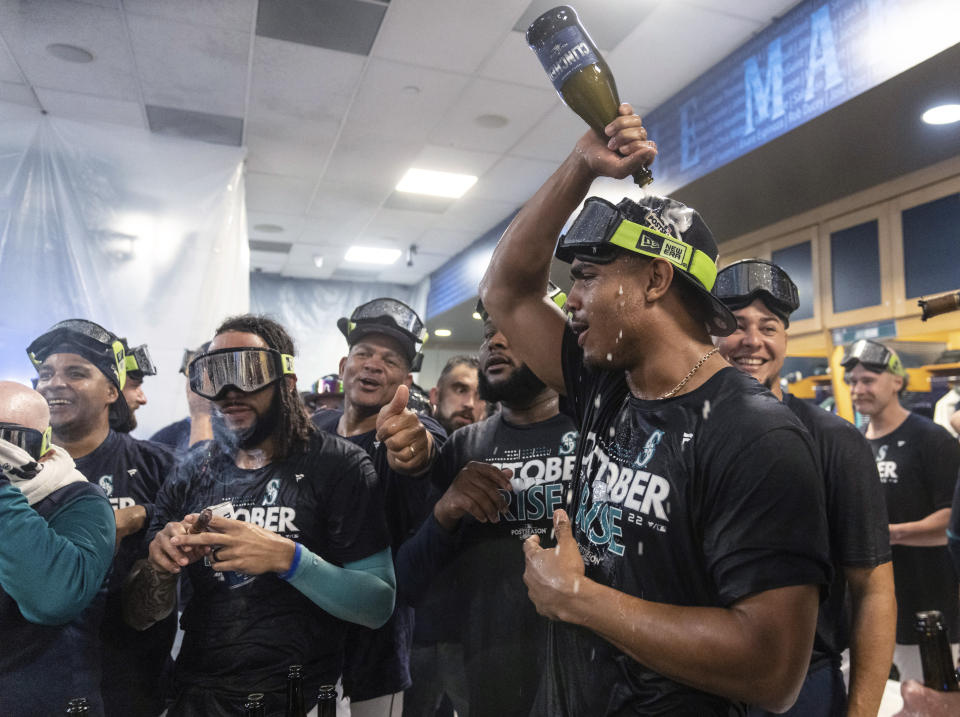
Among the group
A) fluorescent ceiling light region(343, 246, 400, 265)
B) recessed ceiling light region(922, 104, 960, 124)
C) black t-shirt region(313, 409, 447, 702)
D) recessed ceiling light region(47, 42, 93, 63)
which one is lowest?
black t-shirt region(313, 409, 447, 702)

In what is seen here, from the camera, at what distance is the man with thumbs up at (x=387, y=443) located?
1719 millimetres

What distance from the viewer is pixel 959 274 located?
3539mm

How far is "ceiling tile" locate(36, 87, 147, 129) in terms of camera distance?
14.2ft

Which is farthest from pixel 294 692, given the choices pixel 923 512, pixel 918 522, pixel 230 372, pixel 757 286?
pixel 923 512

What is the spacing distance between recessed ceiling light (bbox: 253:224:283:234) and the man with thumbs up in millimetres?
4670

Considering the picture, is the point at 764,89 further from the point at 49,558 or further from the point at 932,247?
the point at 49,558

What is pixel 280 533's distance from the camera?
166 centimetres

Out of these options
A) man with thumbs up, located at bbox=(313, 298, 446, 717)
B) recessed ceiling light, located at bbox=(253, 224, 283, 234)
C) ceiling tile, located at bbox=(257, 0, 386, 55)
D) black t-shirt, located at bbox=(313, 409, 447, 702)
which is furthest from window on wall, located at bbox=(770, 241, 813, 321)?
recessed ceiling light, located at bbox=(253, 224, 283, 234)

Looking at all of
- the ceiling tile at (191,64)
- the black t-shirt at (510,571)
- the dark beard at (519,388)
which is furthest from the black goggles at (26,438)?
the ceiling tile at (191,64)

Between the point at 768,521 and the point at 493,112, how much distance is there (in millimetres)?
4070

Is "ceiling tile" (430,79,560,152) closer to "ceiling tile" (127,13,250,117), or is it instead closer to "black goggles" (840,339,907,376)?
"ceiling tile" (127,13,250,117)

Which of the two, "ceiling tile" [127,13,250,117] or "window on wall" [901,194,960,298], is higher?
"ceiling tile" [127,13,250,117]

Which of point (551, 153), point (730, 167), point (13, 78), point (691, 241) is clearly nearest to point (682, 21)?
point (730, 167)

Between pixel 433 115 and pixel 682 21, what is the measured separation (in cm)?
179
